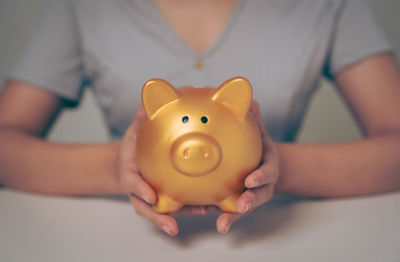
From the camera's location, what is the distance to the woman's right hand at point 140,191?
36 cm

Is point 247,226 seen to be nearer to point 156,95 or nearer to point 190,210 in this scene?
point 190,210

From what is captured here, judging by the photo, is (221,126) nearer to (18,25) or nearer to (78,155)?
(78,155)

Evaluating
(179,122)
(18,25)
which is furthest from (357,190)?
(18,25)

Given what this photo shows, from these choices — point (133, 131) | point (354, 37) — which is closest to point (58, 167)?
point (133, 131)

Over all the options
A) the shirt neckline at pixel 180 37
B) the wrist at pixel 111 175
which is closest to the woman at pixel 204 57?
the shirt neckline at pixel 180 37

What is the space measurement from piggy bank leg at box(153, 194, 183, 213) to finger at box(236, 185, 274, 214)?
0.06 metres

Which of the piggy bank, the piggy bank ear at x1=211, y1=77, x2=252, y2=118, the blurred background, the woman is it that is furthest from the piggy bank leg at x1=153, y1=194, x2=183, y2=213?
the blurred background

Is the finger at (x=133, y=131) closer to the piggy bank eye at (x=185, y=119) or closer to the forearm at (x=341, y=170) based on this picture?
the piggy bank eye at (x=185, y=119)

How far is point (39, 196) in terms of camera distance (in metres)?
0.55

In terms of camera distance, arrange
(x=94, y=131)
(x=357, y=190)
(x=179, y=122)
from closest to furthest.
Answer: (x=179, y=122), (x=357, y=190), (x=94, y=131)

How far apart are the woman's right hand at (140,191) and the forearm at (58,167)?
0.34 feet

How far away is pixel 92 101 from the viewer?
97cm

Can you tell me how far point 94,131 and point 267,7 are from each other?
54 centimetres

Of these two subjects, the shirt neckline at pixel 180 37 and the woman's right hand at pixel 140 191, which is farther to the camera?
the shirt neckline at pixel 180 37
